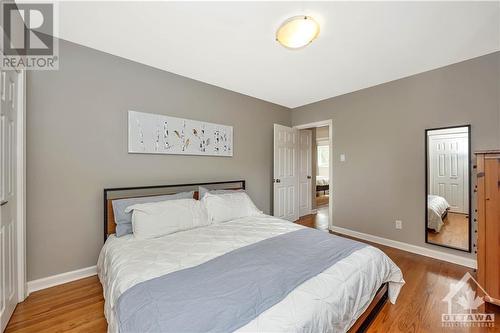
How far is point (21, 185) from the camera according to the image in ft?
5.81

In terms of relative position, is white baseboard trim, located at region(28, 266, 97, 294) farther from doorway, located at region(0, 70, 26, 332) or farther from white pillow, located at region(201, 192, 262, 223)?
white pillow, located at region(201, 192, 262, 223)

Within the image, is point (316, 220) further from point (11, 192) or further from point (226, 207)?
point (11, 192)

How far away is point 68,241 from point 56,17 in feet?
6.82

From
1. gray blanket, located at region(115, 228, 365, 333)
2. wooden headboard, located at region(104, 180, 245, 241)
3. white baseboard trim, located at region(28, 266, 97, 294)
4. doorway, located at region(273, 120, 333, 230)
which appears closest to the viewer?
gray blanket, located at region(115, 228, 365, 333)

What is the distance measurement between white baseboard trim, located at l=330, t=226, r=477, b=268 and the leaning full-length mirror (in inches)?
4.9

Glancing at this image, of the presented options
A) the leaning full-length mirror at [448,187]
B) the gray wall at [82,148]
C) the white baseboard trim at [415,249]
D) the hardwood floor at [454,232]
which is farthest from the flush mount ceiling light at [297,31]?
the white baseboard trim at [415,249]

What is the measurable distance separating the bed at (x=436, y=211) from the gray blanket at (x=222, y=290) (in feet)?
6.11

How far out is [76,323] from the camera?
1.58 m

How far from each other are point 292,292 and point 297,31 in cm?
200

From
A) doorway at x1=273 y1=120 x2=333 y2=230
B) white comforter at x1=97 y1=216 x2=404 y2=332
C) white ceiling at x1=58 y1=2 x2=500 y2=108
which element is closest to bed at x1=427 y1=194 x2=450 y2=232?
doorway at x1=273 y1=120 x2=333 y2=230

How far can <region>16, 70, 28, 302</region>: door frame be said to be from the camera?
1.75 meters

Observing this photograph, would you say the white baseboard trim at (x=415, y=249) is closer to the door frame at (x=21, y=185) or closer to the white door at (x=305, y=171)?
the white door at (x=305, y=171)

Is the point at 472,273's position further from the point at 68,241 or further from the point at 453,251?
the point at 68,241

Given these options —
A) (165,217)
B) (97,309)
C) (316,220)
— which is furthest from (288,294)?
(316,220)
